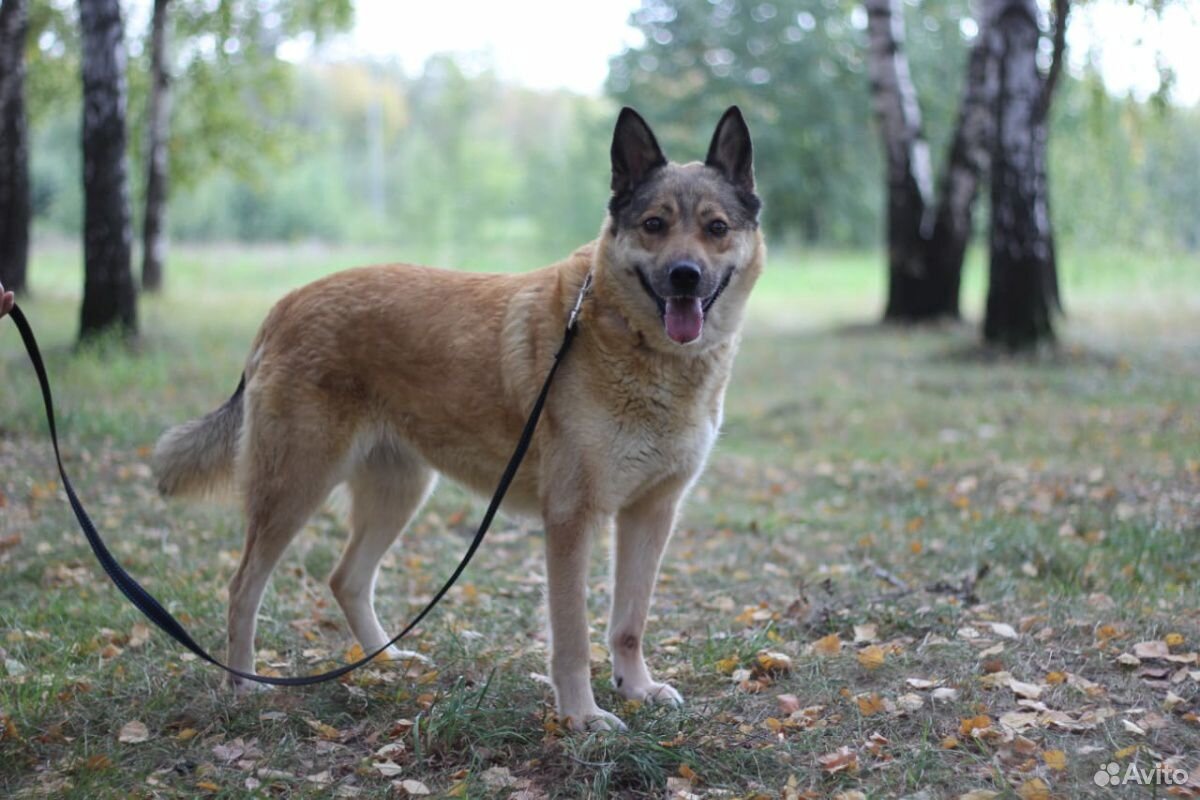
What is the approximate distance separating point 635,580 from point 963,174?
39.0 ft

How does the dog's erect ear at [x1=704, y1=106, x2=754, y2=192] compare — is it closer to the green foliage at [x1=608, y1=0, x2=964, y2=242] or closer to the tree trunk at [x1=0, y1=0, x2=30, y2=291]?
the tree trunk at [x1=0, y1=0, x2=30, y2=291]

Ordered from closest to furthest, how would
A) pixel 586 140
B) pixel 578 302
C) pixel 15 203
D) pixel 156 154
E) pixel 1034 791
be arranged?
pixel 1034 791 → pixel 578 302 → pixel 15 203 → pixel 156 154 → pixel 586 140

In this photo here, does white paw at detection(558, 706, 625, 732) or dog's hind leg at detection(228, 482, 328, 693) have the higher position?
dog's hind leg at detection(228, 482, 328, 693)

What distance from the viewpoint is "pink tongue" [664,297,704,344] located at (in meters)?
3.83

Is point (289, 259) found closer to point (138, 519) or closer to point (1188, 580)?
point (138, 519)

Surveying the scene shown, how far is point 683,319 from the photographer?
12.6 ft

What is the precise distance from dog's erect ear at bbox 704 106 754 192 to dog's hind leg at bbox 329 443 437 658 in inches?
68.5

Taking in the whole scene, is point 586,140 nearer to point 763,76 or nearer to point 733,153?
point 763,76

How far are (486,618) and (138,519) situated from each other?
2358 mm

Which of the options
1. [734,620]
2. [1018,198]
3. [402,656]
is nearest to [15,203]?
[1018,198]

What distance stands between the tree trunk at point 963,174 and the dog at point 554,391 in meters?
11.2

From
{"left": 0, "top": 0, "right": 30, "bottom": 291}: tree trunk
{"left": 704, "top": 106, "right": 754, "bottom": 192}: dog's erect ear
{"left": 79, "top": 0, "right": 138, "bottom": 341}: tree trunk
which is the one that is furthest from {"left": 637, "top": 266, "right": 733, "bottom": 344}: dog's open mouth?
{"left": 0, "top": 0, "right": 30, "bottom": 291}: tree trunk

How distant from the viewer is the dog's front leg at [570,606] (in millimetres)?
3852

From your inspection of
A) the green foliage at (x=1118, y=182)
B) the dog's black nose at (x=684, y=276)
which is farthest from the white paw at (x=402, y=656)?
the green foliage at (x=1118, y=182)
